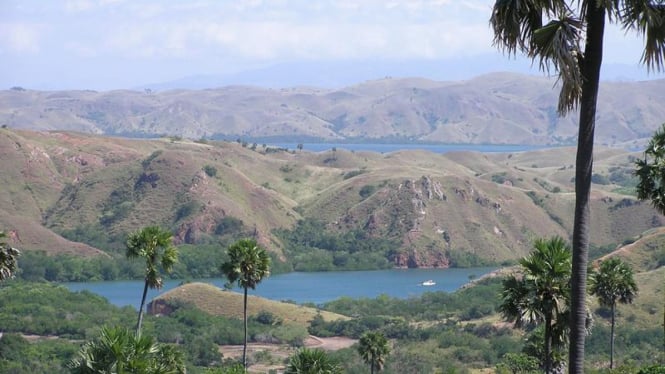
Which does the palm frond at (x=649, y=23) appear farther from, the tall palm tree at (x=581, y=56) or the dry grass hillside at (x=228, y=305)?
the dry grass hillside at (x=228, y=305)

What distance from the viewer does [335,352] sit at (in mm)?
96562

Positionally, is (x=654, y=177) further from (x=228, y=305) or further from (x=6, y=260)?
(x=228, y=305)

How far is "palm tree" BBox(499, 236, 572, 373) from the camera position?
21.2 m

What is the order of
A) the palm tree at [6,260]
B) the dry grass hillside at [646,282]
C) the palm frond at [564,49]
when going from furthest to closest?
the dry grass hillside at [646,282], the palm tree at [6,260], the palm frond at [564,49]

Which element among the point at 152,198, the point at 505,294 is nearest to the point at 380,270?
the point at 152,198

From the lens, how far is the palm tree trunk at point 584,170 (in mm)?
14664

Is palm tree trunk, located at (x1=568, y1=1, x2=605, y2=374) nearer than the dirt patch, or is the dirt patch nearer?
palm tree trunk, located at (x1=568, y1=1, x2=605, y2=374)

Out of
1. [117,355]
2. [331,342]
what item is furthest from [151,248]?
[331,342]

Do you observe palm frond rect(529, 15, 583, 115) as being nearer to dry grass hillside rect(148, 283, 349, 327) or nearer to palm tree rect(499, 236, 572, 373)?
palm tree rect(499, 236, 572, 373)

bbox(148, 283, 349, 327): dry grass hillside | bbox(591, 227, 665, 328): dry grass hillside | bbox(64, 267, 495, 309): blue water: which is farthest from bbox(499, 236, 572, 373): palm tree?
bbox(64, 267, 495, 309): blue water

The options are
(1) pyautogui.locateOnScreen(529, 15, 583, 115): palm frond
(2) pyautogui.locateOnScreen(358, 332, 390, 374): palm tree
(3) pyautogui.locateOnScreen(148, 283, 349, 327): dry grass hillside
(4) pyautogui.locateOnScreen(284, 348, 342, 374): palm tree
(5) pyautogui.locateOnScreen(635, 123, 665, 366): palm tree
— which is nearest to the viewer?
(1) pyautogui.locateOnScreen(529, 15, 583, 115): palm frond

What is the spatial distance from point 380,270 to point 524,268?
175 m

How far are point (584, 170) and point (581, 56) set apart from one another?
154 cm

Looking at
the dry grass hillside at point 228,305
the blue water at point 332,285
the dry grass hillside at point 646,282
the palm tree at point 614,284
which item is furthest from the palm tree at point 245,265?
the blue water at point 332,285
